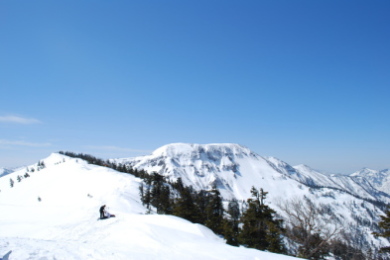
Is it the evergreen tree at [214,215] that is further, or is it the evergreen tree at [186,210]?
the evergreen tree at [186,210]

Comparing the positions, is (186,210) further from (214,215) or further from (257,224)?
(257,224)

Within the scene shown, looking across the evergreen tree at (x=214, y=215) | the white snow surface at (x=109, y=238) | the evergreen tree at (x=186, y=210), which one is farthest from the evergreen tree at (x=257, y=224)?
the evergreen tree at (x=186, y=210)

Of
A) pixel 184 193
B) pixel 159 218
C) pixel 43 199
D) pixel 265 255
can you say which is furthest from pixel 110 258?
pixel 43 199

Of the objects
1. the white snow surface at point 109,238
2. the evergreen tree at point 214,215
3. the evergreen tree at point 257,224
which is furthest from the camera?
the evergreen tree at point 214,215

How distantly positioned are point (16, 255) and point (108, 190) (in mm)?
66514

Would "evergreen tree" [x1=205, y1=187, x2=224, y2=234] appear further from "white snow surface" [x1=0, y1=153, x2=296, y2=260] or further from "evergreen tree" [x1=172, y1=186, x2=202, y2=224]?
"white snow surface" [x1=0, y1=153, x2=296, y2=260]

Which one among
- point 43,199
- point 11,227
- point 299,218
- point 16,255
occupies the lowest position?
point 43,199

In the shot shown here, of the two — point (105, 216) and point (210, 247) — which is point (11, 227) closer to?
point (105, 216)

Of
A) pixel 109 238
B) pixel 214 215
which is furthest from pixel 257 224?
pixel 214 215

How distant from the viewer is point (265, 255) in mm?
11695

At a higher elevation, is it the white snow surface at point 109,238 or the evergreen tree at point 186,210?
the white snow surface at point 109,238

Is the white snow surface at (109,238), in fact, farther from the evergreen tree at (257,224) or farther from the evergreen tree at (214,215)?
the evergreen tree at (214,215)

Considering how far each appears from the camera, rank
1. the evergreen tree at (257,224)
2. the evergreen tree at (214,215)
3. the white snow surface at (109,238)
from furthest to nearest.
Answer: the evergreen tree at (214,215)
the evergreen tree at (257,224)
the white snow surface at (109,238)

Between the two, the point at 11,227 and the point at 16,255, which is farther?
the point at 11,227
